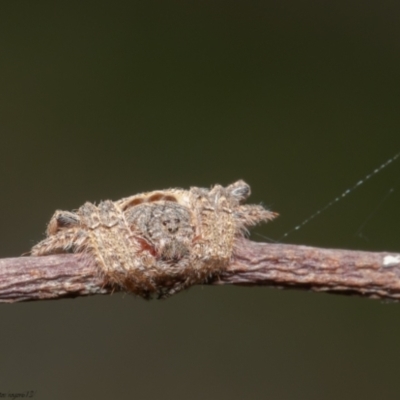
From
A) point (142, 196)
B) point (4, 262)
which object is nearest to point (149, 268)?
point (142, 196)

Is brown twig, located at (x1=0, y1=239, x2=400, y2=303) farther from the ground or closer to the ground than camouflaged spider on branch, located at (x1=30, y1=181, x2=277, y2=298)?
closer to the ground

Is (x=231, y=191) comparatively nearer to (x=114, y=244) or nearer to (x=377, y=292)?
(x=114, y=244)

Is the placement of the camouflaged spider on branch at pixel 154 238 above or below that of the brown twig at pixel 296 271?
above

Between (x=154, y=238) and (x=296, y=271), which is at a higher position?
(x=154, y=238)
